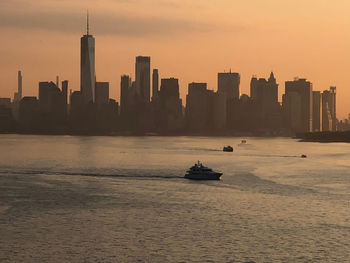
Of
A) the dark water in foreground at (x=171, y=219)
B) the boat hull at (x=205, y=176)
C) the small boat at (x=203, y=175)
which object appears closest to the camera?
the dark water in foreground at (x=171, y=219)

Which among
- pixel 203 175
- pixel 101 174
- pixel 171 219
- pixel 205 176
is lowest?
pixel 171 219

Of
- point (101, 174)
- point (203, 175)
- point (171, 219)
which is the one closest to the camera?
point (171, 219)

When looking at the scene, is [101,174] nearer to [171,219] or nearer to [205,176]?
[205,176]

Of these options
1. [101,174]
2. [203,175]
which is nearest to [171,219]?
[203,175]

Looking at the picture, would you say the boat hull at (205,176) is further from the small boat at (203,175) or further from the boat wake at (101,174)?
the boat wake at (101,174)

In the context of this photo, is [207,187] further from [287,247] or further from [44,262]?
[44,262]

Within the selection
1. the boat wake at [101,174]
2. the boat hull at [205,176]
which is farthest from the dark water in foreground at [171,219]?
the boat wake at [101,174]

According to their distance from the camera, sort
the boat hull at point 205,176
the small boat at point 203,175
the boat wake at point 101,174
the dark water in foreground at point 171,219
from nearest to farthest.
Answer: the dark water in foreground at point 171,219, the boat hull at point 205,176, the small boat at point 203,175, the boat wake at point 101,174

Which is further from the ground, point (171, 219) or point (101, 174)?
point (101, 174)

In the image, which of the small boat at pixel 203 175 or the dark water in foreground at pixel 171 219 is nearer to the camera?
the dark water in foreground at pixel 171 219

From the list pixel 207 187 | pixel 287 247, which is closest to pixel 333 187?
pixel 207 187

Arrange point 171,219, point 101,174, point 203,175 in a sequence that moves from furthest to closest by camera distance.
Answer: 1. point 101,174
2. point 203,175
3. point 171,219
